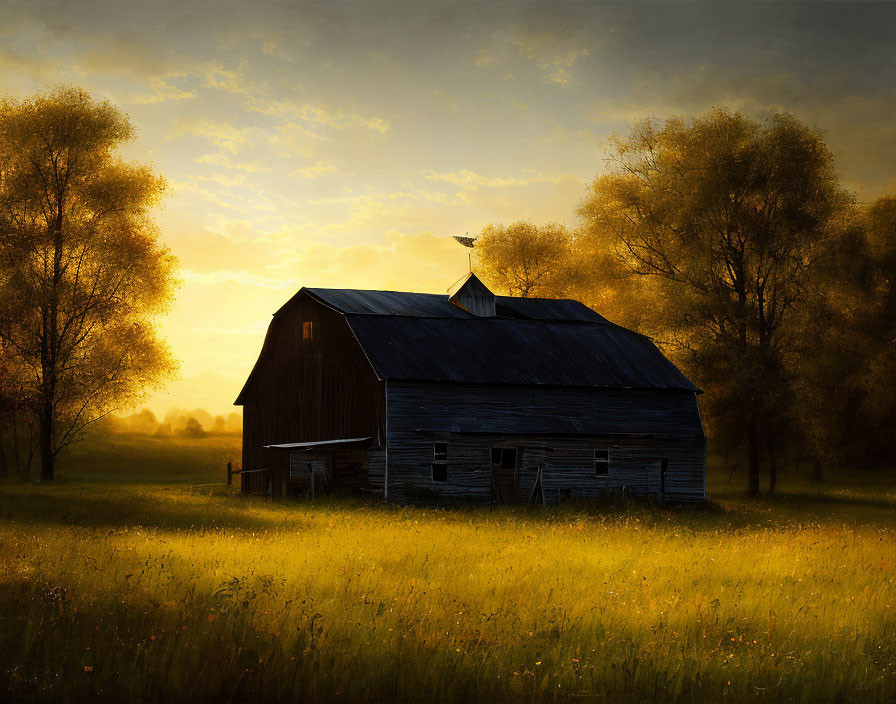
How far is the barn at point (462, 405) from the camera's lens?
31.2 m

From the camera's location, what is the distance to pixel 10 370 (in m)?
31.5

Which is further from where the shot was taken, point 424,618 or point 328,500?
point 328,500

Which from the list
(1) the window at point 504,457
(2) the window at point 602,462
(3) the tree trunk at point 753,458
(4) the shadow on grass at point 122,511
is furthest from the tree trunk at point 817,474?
(4) the shadow on grass at point 122,511

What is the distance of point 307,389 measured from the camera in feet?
115

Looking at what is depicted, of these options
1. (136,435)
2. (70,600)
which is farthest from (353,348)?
A: (136,435)

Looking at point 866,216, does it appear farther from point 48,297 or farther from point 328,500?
point 48,297

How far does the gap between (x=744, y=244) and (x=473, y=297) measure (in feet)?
41.8

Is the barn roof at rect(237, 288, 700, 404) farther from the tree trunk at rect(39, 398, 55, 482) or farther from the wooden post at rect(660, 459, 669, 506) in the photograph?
the tree trunk at rect(39, 398, 55, 482)

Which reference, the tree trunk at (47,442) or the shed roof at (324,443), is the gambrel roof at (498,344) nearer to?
the shed roof at (324,443)

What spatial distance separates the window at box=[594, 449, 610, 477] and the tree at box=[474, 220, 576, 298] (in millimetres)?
23474

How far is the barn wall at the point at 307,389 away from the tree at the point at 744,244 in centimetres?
1446

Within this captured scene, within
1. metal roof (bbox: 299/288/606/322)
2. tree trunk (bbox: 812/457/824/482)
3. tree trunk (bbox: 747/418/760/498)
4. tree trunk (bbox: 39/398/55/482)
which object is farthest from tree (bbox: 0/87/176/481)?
tree trunk (bbox: 812/457/824/482)

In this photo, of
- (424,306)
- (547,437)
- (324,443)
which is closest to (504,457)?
(547,437)

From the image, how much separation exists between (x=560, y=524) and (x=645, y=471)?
13091 mm
